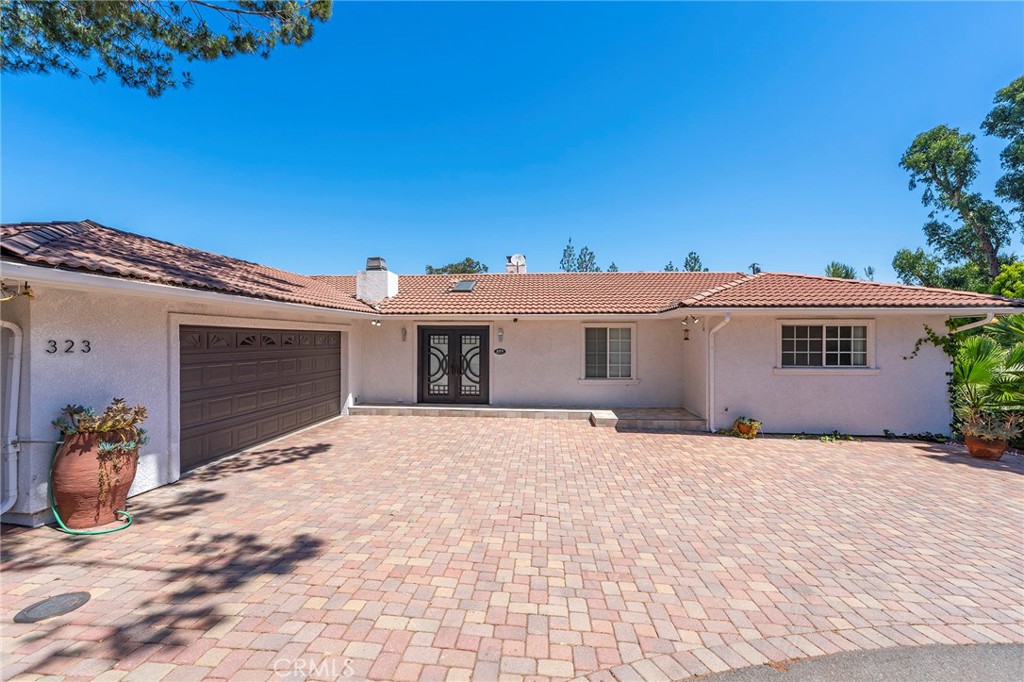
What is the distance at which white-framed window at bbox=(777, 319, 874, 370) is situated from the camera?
31.8ft

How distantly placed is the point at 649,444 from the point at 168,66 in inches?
464

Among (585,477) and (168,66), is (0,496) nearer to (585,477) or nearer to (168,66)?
(168,66)

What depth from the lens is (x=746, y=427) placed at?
373 inches

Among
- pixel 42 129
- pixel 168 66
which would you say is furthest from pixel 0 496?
pixel 42 129

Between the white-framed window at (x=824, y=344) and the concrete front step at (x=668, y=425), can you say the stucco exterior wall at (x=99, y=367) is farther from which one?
the white-framed window at (x=824, y=344)

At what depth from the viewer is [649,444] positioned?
8953 mm

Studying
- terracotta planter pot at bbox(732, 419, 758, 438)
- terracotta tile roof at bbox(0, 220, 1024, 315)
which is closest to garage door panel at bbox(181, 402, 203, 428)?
terracotta tile roof at bbox(0, 220, 1024, 315)

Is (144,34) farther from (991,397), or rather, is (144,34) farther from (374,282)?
(991,397)

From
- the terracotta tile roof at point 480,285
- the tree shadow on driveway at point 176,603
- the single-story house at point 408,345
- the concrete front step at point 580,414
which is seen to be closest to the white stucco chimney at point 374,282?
the single-story house at point 408,345

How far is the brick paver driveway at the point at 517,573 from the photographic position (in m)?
2.88

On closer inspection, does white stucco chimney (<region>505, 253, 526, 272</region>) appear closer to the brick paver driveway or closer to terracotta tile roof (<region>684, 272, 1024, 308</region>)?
terracotta tile roof (<region>684, 272, 1024, 308</region>)

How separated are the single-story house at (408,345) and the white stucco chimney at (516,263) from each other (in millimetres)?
1183

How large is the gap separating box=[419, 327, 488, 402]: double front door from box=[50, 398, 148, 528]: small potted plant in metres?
8.19

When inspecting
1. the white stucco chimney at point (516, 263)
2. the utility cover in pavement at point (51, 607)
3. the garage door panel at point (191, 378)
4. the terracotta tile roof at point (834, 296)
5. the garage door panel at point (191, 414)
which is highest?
the white stucco chimney at point (516, 263)
